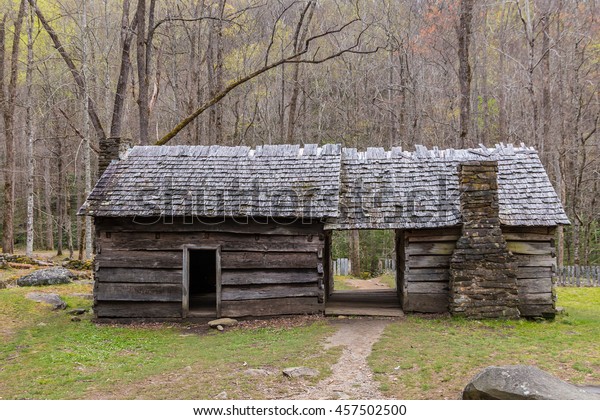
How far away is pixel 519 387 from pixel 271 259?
27.8 ft

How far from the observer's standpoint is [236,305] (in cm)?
1385

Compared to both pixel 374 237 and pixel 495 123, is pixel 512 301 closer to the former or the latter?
pixel 374 237

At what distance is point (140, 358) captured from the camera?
10.4 metres

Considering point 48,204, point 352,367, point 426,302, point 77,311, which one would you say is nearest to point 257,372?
point 352,367

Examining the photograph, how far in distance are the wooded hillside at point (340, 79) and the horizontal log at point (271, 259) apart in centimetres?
1076

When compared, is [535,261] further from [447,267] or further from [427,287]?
[427,287]

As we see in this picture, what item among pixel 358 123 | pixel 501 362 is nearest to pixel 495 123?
pixel 358 123

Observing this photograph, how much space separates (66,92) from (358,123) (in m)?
18.7

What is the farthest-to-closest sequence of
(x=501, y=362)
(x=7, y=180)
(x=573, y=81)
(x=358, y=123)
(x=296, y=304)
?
(x=358, y=123) < (x=573, y=81) < (x=7, y=180) < (x=296, y=304) < (x=501, y=362)

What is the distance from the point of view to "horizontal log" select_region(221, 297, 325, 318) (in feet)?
45.4

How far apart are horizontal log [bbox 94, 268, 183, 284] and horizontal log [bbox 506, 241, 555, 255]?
8.85 m

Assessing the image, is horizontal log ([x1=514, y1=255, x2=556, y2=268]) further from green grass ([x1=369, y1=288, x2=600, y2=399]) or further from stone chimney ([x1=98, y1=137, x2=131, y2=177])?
stone chimney ([x1=98, y1=137, x2=131, y2=177])

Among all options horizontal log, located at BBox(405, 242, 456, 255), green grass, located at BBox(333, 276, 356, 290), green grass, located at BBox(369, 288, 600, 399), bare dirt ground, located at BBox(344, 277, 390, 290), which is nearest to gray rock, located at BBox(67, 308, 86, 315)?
green grass, located at BBox(369, 288, 600, 399)

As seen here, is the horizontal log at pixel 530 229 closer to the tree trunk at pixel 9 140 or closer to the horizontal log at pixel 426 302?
the horizontal log at pixel 426 302
